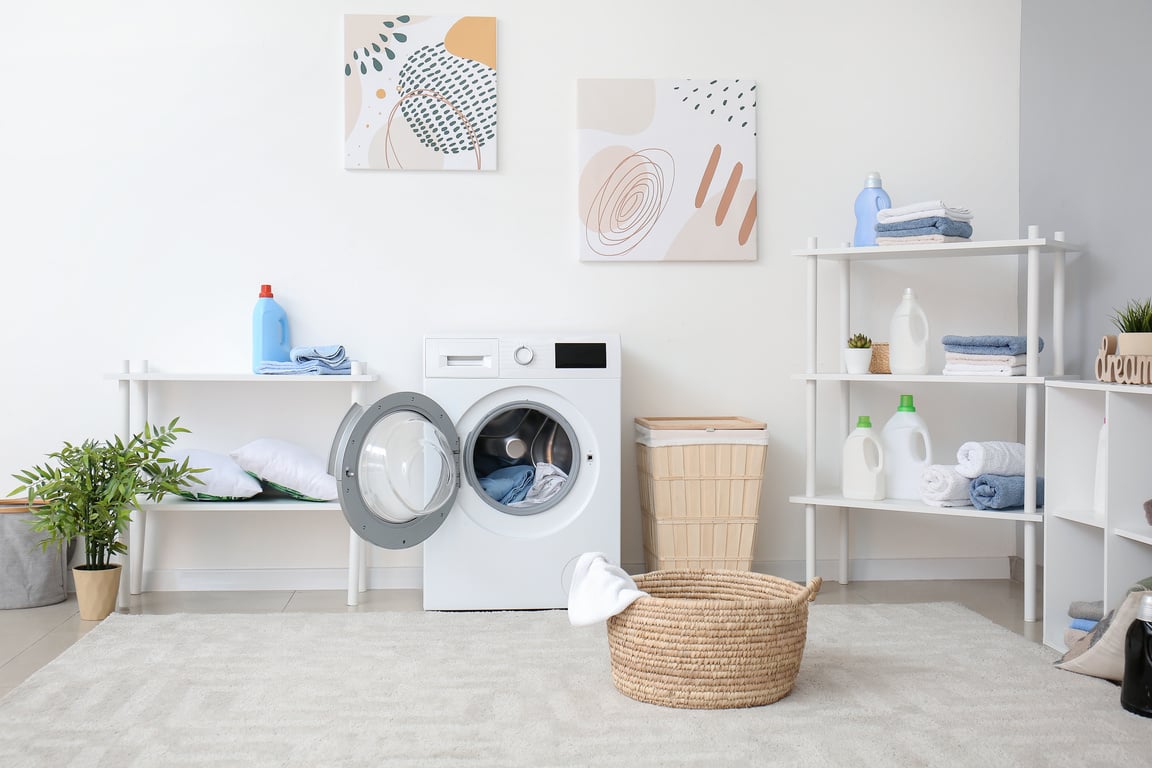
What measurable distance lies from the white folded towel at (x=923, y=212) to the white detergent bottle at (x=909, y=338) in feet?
0.78

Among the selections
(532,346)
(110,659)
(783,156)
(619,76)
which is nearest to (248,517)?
A: (110,659)

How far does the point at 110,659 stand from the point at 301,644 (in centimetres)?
46

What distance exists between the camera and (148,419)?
3408 mm

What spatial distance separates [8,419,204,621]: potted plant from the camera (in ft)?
9.89

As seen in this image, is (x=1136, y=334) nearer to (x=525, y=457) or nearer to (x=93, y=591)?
(x=525, y=457)

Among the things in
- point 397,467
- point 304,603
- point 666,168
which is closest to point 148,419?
point 304,603

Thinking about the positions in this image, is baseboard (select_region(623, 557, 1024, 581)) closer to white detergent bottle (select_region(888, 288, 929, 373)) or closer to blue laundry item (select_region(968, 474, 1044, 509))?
A: blue laundry item (select_region(968, 474, 1044, 509))

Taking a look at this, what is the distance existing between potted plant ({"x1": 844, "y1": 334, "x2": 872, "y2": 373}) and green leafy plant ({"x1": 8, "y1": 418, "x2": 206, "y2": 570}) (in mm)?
2043

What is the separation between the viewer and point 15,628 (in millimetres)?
2941

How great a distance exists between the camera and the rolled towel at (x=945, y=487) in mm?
3146

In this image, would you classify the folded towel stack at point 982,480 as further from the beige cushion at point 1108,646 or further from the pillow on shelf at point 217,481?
the pillow on shelf at point 217,481

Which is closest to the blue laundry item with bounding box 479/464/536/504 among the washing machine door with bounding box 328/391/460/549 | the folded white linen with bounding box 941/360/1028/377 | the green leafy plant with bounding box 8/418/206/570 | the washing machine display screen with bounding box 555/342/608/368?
the washing machine door with bounding box 328/391/460/549

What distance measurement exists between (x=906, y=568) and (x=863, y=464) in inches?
21.6

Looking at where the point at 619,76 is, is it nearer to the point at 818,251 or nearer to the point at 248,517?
the point at 818,251
